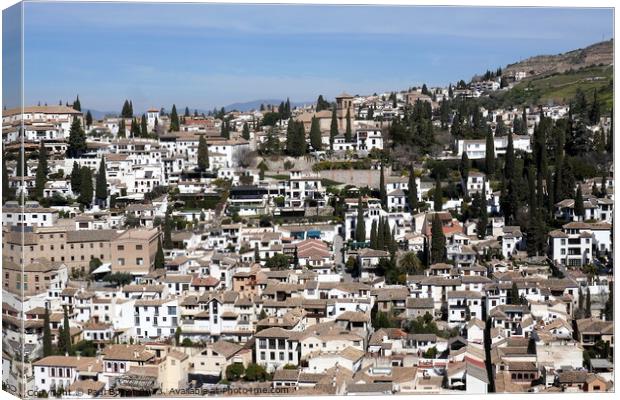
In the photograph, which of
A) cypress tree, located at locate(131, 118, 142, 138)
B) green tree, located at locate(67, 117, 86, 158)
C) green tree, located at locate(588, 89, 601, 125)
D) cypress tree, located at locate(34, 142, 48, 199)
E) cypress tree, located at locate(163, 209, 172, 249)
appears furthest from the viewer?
cypress tree, located at locate(131, 118, 142, 138)

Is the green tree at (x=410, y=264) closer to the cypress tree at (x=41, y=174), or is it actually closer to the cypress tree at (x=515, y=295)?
the cypress tree at (x=515, y=295)

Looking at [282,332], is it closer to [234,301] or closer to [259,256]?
[234,301]

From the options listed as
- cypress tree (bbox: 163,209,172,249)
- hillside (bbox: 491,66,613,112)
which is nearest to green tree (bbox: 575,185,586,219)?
cypress tree (bbox: 163,209,172,249)

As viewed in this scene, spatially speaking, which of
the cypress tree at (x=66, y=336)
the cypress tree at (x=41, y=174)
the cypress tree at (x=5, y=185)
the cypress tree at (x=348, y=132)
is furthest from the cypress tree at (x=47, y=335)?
the cypress tree at (x=348, y=132)

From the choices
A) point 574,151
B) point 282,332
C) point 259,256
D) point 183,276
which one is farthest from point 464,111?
point 282,332

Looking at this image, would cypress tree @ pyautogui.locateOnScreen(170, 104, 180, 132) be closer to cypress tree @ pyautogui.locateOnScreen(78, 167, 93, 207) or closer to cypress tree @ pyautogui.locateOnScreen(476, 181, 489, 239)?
cypress tree @ pyautogui.locateOnScreen(78, 167, 93, 207)
